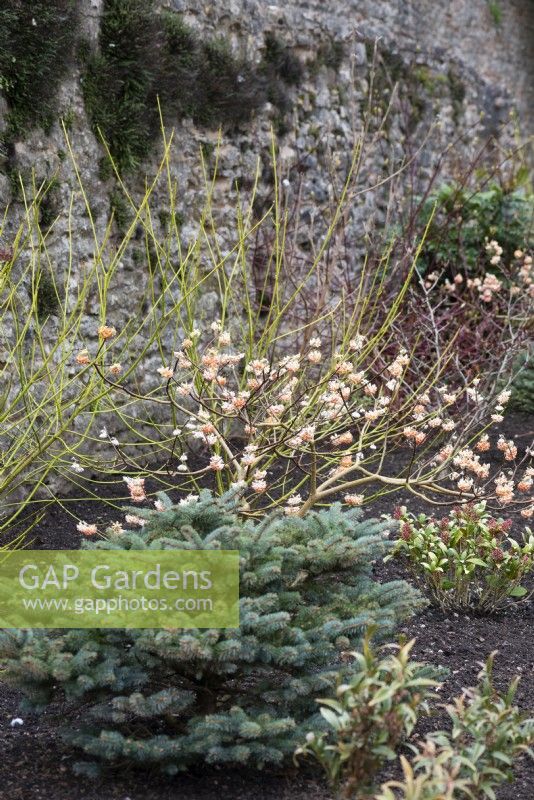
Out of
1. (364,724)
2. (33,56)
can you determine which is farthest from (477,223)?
(364,724)

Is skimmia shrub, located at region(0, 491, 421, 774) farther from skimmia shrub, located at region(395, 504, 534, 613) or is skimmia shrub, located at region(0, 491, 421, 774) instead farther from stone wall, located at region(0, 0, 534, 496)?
stone wall, located at region(0, 0, 534, 496)

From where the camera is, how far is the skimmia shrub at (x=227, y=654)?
243 centimetres

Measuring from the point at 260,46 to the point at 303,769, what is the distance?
16.1 ft

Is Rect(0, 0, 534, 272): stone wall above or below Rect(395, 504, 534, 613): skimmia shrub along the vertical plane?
above

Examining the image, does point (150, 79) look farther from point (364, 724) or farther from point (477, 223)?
point (364, 724)

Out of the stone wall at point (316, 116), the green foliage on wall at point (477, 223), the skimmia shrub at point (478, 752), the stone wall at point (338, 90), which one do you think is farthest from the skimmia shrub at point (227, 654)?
the green foliage on wall at point (477, 223)

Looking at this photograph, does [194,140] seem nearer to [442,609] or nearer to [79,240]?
[79,240]

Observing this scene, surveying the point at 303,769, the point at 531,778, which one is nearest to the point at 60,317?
the point at 303,769

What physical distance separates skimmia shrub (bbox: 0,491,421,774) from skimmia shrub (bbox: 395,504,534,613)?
86 cm

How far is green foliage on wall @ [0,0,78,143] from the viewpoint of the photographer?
173 inches

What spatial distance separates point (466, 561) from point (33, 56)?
3042mm

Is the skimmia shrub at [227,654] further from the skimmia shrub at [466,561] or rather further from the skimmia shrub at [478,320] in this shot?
the skimmia shrub at [478,320]

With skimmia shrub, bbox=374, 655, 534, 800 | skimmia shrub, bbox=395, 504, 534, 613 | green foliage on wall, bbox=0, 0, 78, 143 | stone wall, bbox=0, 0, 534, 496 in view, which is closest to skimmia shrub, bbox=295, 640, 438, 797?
skimmia shrub, bbox=374, 655, 534, 800

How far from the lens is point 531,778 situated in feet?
8.75
